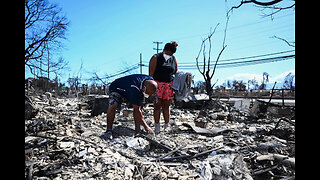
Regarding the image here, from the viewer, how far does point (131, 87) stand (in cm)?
367

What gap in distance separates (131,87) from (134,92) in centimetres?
11

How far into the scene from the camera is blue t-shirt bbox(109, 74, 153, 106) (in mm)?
3645

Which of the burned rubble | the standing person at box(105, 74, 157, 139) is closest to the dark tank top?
the standing person at box(105, 74, 157, 139)

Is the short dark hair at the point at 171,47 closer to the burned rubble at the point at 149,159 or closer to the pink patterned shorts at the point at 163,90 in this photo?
the pink patterned shorts at the point at 163,90

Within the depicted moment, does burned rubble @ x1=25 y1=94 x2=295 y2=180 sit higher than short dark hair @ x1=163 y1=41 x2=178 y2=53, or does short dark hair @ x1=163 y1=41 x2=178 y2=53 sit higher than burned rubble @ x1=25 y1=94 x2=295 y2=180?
short dark hair @ x1=163 y1=41 x2=178 y2=53

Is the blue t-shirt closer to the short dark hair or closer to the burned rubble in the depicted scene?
the burned rubble

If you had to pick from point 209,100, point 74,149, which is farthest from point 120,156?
point 209,100

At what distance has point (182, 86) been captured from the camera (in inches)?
190

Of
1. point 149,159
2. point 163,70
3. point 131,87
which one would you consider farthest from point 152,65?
point 149,159

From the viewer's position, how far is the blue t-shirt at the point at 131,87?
3.64 meters

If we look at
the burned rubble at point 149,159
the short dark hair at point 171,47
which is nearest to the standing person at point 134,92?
the burned rubble at point 149,159

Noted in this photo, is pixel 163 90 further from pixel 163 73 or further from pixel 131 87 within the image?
pixel 131 87
